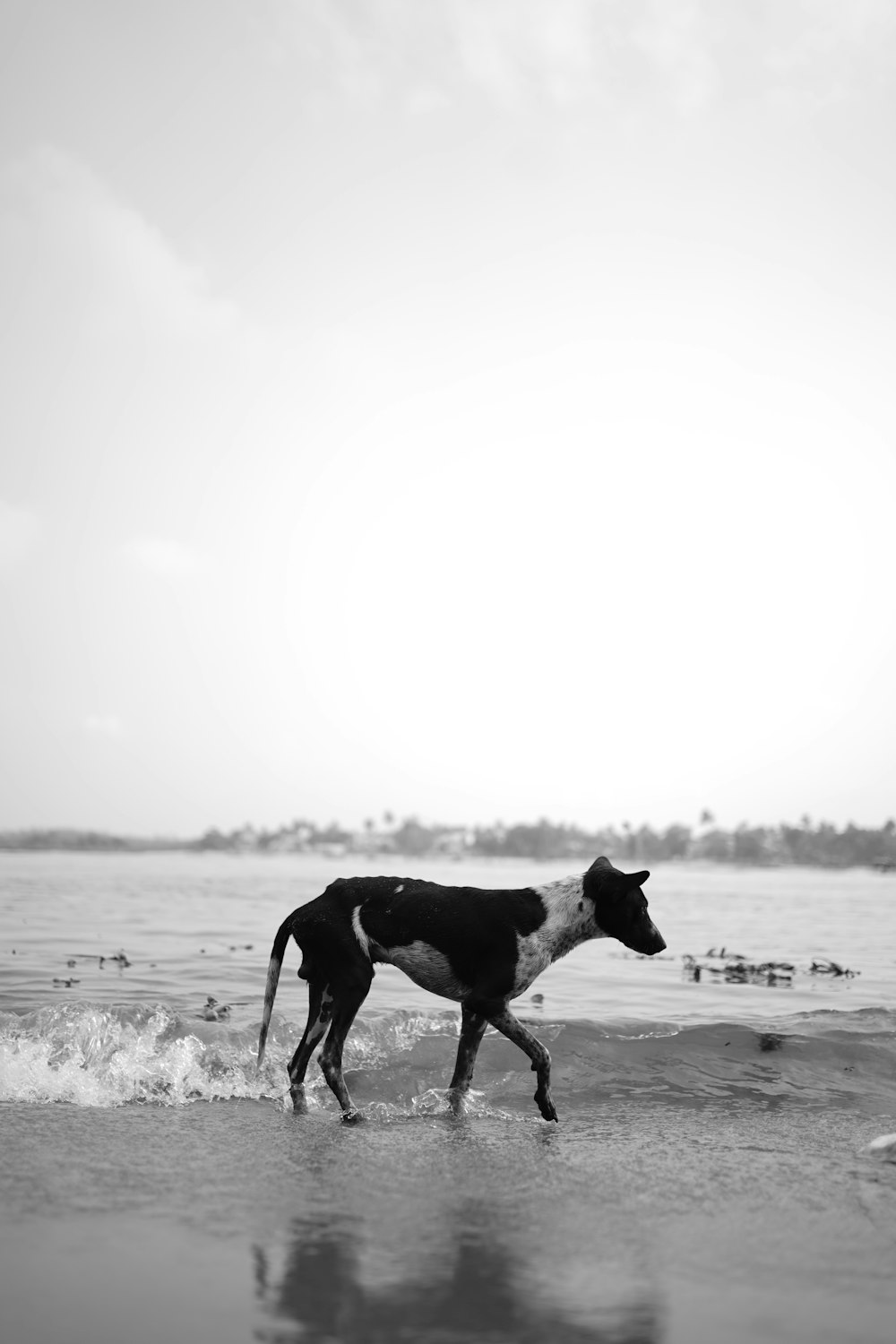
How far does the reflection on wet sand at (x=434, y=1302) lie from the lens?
3.43 meters

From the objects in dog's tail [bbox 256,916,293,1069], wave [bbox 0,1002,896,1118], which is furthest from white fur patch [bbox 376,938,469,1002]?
wave [bbox 0,1002,896,1118]

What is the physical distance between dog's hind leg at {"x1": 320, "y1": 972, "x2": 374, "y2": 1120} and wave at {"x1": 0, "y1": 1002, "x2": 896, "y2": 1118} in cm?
37

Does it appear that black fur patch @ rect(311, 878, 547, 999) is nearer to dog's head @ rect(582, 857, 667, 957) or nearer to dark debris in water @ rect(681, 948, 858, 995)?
dog's head @ rect(582, 857, 667, 957)

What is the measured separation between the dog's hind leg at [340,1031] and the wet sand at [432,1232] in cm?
47

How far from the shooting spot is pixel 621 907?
796 cm

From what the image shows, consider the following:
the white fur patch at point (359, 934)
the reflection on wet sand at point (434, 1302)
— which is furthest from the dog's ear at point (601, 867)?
the reflection on wet sand at point (434, 1302)

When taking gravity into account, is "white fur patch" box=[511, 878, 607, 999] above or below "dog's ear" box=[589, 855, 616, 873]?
below

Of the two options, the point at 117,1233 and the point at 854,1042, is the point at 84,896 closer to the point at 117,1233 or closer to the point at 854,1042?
the point at 854,1042

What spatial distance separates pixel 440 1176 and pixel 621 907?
2983mm

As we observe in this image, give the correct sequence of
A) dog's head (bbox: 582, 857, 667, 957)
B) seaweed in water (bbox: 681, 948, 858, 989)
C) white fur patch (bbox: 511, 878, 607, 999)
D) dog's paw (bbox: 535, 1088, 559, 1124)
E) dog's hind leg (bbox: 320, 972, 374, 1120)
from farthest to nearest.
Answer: seaweed in water (bbox: 681, 948, 858, 989), dog's head (bbox: 582, 857, 667, 957), white fur patch (bbox: 511, 878, 607, 999), dog's hind leg (bbox: 320, 972, 374, 1120), dog's paw (bbox: 535, 1088, 559, 1124)

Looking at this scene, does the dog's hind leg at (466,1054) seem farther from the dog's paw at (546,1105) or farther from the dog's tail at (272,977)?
the dog's tail at (272,977)

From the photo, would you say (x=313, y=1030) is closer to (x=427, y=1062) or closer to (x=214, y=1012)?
(x=427, y=1062)

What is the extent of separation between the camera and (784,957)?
791 inches

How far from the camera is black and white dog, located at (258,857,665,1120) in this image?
24.8ft
